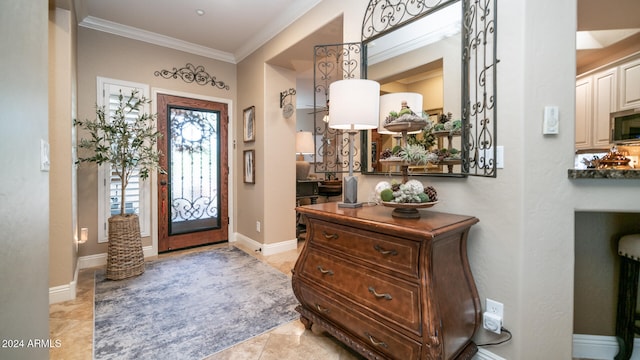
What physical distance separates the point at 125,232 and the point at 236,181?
1657 millimetres

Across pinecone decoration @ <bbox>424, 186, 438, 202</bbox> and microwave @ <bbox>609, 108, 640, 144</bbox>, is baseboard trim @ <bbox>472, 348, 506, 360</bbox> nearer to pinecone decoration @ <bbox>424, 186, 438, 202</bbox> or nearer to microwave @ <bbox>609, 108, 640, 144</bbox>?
pinecone decoration @ <bbox>424, 186, 438, 202</bbox>

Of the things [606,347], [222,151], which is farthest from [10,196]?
[222,151]

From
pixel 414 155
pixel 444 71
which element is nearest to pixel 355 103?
pixel 414 155

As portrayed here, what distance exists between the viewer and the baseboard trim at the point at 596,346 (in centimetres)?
158

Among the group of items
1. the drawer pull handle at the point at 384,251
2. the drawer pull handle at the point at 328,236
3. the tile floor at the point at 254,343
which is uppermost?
the drawer pull handle at the point at 328,236

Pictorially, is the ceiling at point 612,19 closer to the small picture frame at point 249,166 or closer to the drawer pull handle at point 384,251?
the drawer pull handle at point 384,251

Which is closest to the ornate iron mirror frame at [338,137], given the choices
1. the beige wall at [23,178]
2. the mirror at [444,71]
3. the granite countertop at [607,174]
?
the mirror at [444,71]

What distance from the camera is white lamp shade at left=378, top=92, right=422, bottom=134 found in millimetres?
1793

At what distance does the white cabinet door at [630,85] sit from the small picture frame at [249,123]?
4231mm

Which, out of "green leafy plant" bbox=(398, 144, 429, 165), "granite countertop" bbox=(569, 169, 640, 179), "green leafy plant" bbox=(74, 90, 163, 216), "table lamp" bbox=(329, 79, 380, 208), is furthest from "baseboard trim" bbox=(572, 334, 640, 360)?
"green leafy plant" bbox=(74, 90, 163, 216)

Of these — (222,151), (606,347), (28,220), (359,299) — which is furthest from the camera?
(222,151)

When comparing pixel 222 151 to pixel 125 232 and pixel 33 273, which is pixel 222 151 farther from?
pixel 33 273

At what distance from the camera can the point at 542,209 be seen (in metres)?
1.36

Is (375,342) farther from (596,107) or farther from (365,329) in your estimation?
(596,107)
